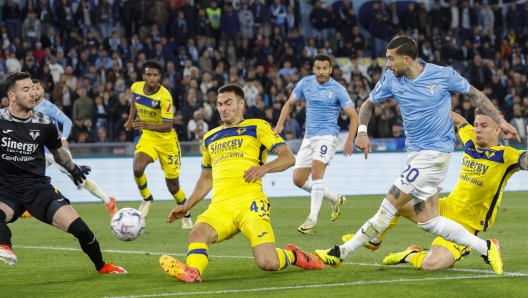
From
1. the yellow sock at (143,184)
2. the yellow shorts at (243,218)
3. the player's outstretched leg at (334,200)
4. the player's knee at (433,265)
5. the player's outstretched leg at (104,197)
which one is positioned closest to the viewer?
the yellow shorts at (243,218)

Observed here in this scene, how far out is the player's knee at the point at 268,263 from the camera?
8279 millimetres

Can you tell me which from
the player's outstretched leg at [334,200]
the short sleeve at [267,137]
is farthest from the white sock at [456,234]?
the player's outstretched leg at [334,200]

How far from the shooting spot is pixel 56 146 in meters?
8.97

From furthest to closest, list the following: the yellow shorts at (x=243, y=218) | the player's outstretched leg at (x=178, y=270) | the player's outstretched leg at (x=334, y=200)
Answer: the player's outstretched leg at (x=334, y=200)
the yellow shorts at (x=243, y=218)
the player's outstretched leg at (x=178, y=270)

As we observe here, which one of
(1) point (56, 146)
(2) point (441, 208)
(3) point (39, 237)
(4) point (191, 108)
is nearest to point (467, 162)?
(2) point (441, 208)

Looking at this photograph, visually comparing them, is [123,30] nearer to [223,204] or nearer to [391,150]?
[391,150]

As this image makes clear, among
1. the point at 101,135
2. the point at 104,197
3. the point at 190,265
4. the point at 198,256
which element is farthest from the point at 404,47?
the point at 101,135

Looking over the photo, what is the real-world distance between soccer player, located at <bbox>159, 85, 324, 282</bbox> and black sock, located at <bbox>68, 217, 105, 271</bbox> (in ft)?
2.80

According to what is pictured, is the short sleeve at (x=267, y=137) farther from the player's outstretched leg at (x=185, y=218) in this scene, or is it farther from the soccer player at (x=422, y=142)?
the player's outstretched leg at (x=185, y=218)

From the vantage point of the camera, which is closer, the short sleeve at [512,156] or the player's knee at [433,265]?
the player's knee at [433,265]

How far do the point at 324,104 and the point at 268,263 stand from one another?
6.30 meters

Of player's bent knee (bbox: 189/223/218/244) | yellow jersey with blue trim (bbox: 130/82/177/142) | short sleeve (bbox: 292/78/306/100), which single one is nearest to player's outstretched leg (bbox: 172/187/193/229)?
yellow jersey with blue trim (bbox: 130/82/177/142)

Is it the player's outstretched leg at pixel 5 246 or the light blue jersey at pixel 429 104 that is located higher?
the light blue jersey at pixel 429 104

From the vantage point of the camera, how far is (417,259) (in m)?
8.95
